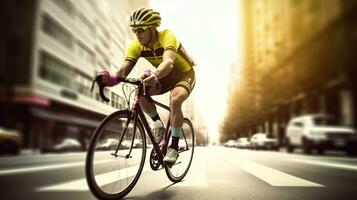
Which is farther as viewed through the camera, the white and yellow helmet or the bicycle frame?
the bicycle frame

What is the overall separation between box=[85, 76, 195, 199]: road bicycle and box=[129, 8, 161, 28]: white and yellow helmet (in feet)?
1.35

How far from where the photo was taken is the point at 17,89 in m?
1.90

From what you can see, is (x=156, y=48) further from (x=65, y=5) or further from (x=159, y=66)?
(x=65, y=5)

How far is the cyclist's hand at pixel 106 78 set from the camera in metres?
2.48

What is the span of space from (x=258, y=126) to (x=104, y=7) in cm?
314

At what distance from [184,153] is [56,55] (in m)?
2.25

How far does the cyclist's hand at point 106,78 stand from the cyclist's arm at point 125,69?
1.26 ft

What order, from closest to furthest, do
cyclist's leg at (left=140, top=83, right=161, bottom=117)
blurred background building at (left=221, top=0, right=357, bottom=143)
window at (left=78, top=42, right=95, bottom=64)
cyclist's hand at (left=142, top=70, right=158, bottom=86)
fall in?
window at (left=78, top=42, right=95, bottom=64) → cyclist's hand at (left=142, top=70, right=158, bottom=86) → blurred background building at (left=221, top=0, right=357, bottom=143) → cyclist's leg at (left=140, top=83, right=161, bottom=117)

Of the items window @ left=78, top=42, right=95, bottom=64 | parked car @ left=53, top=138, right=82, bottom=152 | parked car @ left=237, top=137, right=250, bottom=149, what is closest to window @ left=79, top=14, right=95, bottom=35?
window @ left=78, top=42, right=95, bottom=64

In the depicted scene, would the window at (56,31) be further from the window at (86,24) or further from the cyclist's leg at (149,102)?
the cyclist's leg at (149,102)

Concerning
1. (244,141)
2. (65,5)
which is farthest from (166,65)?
(244,141)

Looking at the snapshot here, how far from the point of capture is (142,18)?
2.63 m

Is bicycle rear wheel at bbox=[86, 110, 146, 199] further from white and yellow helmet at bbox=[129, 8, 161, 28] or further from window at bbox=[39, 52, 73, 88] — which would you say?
white and yellow helmet at bbox=[129, 8, 161, 28]

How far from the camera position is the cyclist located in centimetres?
267
